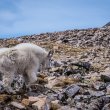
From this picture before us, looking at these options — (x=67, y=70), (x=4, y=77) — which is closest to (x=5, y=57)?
(x=4, y=77)

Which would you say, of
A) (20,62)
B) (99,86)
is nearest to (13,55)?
(20,62)

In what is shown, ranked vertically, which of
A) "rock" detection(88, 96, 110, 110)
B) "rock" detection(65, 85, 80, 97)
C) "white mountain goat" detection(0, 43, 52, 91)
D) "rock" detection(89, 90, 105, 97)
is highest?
"white mountain goat" detection(0, 43, 52, 91)

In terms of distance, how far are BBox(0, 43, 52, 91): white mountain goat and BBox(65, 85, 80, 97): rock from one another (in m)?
1.32

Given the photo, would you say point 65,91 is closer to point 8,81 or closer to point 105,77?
point 8,81

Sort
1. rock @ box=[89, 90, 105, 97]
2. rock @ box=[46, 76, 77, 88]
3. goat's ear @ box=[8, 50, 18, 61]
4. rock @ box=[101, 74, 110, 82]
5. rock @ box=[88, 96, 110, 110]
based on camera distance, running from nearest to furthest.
A: rock @ box=[88, 96, 110, 110] < goat's ear @ box=[8, 50, 18, 61] < rock @ box=[89, 90, 105, 97] < rock @ box=[46, 76, 77, 88] < rock @ box=[101, 74, 110, 82]

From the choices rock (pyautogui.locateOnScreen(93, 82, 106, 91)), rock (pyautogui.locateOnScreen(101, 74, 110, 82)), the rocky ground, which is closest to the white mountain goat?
the rocky ground

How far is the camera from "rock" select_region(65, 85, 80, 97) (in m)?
15.3

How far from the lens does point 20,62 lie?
1508cm

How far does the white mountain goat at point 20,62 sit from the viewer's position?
14.6 metres

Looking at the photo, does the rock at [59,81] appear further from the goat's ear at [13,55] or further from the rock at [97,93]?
the goat's ear at [13,55]

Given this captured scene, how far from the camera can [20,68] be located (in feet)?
49.9

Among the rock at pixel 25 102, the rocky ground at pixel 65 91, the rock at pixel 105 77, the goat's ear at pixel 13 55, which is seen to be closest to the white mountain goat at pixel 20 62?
the goat's ear at pixel 13 55

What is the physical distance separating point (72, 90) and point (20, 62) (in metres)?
2.14

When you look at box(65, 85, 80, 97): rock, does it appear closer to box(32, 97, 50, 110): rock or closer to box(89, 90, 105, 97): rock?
box(89, 90, 105, 97): rock
